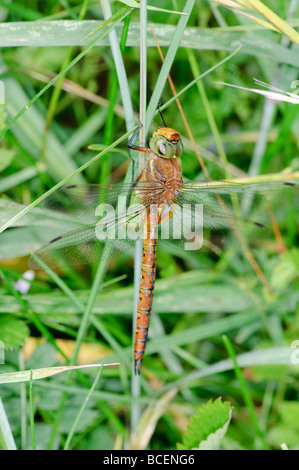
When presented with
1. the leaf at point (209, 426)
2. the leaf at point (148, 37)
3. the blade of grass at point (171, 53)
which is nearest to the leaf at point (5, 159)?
the leaf at point (148, 37)

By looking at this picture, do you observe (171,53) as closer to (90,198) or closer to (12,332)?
(90,198)

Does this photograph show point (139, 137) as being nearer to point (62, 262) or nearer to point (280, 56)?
point (62, 262)

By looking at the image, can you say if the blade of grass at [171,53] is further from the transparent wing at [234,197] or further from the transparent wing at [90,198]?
the transparent wing at [234,197]

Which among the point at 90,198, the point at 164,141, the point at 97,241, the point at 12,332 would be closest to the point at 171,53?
the point at 164,141

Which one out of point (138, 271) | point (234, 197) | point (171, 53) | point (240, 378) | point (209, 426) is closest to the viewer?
point (171, 53)

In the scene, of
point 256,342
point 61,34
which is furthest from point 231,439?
point 61,34
